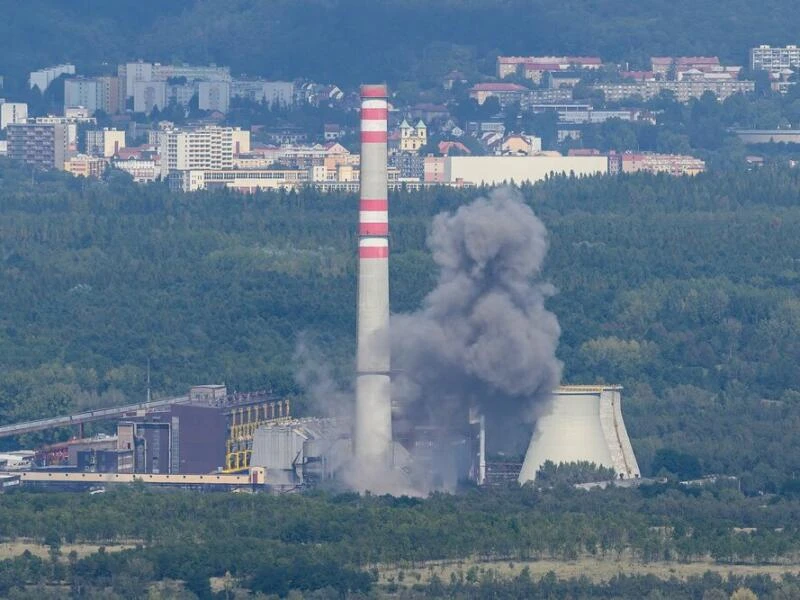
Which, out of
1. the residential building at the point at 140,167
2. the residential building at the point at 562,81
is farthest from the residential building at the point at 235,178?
the residential building at the point at 562,81

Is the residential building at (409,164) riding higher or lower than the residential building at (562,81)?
lower

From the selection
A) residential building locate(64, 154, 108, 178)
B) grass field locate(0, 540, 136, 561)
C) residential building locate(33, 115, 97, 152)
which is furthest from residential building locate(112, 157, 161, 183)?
grass field locate(0, 540, 136, 561)

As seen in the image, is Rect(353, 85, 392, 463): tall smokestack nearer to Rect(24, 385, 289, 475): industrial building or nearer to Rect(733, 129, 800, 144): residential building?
Rect(24, 385, 289, 475): industrial building

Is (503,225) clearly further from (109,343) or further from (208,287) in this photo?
(208,287)

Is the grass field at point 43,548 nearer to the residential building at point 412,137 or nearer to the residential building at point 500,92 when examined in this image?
the residential building at point 412,137

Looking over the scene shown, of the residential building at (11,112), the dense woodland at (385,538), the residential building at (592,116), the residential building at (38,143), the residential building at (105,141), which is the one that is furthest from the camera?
the residential building at (11,112)

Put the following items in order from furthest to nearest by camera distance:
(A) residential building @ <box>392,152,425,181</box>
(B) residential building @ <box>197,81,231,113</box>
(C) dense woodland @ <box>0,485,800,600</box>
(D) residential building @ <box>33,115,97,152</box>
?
(B) residential building @ <box>197,81,231,113</box>, (D) residential building @ <box>33,115,97,152</box>, (A) residential building @ <box>392,152,425,181</box>, (C) dense woodland @ <box>0,485,800,600</box>
